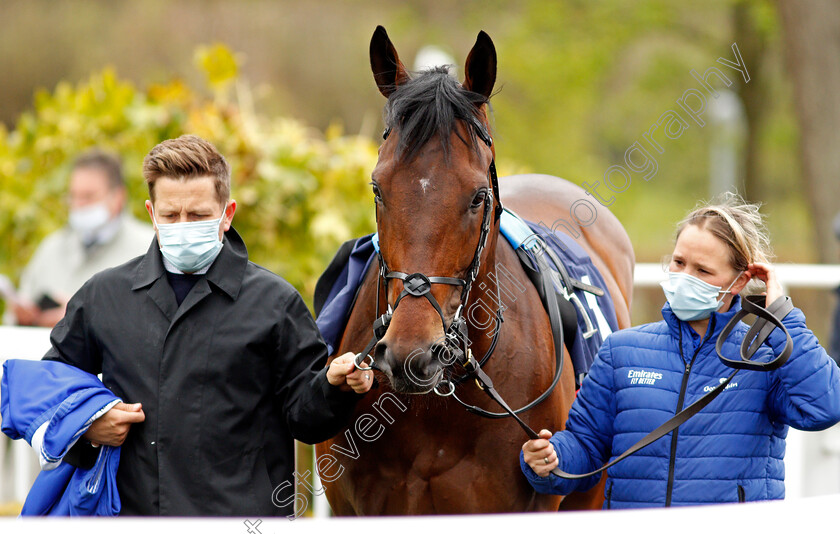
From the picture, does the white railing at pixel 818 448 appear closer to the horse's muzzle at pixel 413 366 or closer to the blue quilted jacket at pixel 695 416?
the blue quilted jacket at pixel 695 416

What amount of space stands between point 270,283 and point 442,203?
0.54 m

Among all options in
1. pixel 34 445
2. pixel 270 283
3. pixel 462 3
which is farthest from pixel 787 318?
pixel 462 3

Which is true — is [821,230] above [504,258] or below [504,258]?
above

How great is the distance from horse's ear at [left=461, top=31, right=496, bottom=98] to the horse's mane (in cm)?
6

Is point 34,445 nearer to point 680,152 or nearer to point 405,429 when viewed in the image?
point 405,429

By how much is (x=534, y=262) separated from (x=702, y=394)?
87 centimetres

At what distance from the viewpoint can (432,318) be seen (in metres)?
2.33

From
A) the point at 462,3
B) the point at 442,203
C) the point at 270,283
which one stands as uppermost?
the point at 462,3

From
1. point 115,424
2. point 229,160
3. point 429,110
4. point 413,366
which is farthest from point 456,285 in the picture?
point 229,160

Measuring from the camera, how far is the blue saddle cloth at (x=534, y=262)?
304 cm

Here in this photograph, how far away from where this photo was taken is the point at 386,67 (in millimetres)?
2801

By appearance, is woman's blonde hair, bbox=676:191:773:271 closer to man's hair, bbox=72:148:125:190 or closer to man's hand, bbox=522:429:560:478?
man's hand, bbox=522:429:560:478

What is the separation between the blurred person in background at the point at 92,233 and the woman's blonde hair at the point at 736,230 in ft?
12.2

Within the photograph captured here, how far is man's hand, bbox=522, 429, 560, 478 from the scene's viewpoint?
2.53 meters
